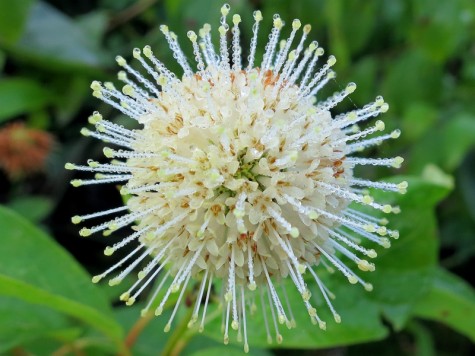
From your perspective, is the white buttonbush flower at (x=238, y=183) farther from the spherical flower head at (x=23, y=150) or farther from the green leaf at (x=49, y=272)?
the spherical flower head at (x=23, y=150)

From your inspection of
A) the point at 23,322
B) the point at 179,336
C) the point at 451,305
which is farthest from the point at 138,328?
the point at 451,305

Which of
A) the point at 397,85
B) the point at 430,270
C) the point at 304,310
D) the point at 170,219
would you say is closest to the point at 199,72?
the point at 170,219

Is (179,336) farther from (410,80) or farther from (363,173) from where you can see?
(410,80)

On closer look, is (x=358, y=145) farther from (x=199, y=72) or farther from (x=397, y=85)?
(x=397, y=85)

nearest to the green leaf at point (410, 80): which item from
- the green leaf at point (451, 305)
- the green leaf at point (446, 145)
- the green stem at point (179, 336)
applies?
the green leaf at point (446, 145)

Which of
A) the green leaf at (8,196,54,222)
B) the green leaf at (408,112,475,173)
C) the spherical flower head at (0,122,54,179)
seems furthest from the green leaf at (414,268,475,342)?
the spherical flower head at (0,122,54,179)
